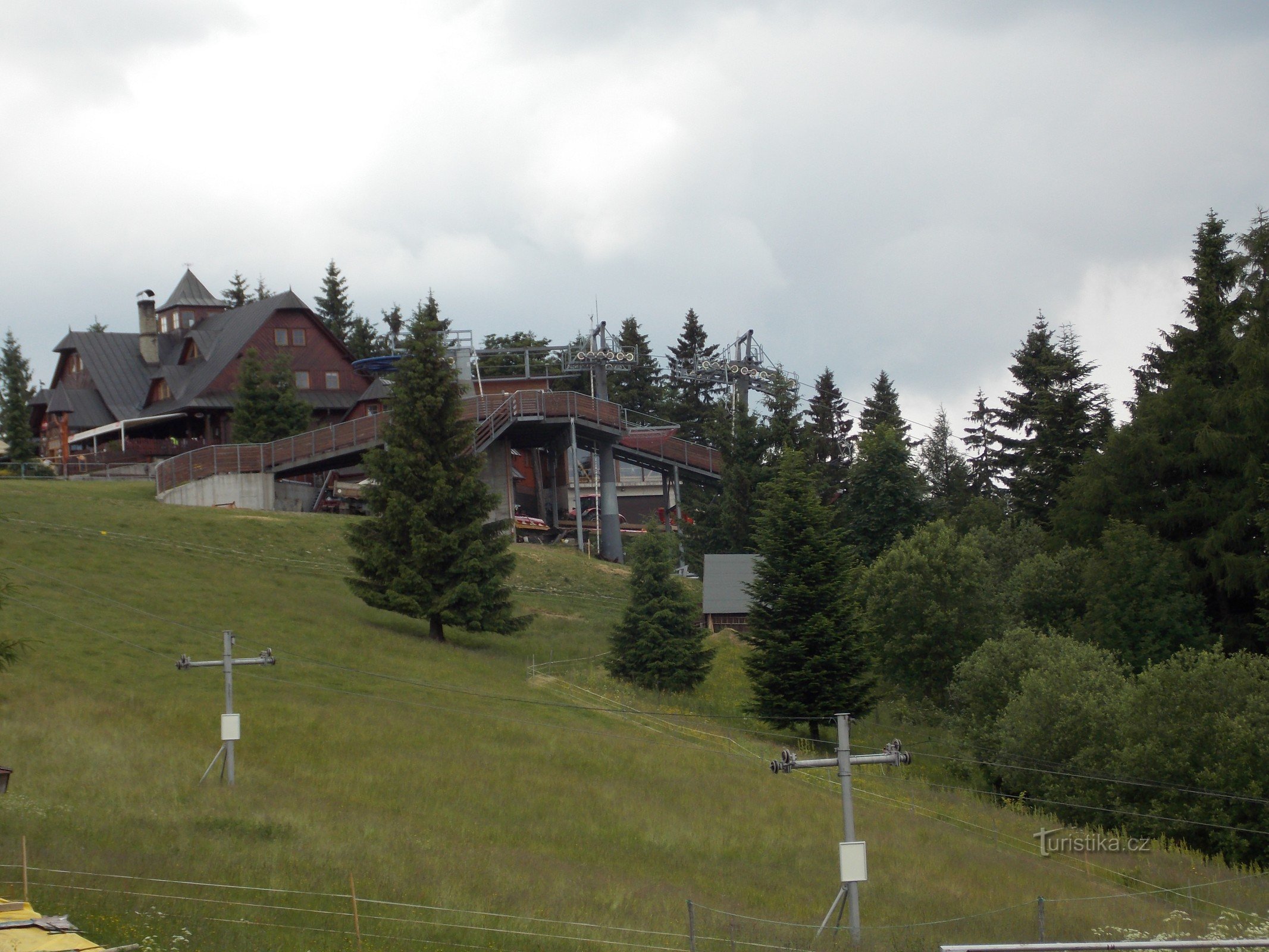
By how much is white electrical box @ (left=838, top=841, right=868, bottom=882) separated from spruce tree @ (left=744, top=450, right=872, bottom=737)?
21596 millimetres

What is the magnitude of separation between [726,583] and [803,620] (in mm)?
15421

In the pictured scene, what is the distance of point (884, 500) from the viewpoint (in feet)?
214

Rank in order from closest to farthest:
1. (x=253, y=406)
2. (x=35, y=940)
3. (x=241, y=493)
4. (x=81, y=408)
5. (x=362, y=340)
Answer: (x=35, y=940) → (x=241, y=493) → (x=253, y=406) → (x=81, y=408) → (x=362, y=340)

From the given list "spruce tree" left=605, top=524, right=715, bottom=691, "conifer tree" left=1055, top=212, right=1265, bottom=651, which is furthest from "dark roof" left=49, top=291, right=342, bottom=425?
"conifer tree" left=1055, top=212, right=1265, bottom=651

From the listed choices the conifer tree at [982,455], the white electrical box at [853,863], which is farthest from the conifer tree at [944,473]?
the white electrical box at [853,863]

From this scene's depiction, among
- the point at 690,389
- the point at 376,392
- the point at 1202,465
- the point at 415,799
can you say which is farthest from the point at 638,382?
the point at 415,799

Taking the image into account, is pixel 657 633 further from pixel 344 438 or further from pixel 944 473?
pixel 944 473

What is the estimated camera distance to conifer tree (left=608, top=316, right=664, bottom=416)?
354ft

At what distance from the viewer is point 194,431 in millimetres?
78812

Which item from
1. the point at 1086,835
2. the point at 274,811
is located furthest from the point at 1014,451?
the point at 274,811

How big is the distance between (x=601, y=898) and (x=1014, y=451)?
56339 millimetres

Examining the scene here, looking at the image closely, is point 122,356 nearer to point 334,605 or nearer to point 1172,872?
point 334,605

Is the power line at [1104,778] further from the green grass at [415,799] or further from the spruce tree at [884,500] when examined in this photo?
the spruce tree at [884,500]

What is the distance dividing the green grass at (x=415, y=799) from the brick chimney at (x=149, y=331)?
37272 mm
